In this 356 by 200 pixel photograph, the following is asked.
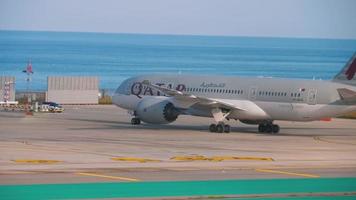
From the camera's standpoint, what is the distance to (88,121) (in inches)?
2100

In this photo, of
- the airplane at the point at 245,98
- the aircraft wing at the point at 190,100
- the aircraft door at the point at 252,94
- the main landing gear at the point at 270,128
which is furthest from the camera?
the main landing gear at the point at 270,128

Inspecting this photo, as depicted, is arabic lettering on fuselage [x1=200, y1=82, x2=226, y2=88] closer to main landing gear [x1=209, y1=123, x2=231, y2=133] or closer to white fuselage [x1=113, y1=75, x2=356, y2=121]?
white fuselage [x1=113, y1=75, x2=356, y2=121]

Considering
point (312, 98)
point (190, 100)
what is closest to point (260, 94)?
point (312, 98)

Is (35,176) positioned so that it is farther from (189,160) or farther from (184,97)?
(184,97)

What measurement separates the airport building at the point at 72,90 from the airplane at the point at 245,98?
22.6 m

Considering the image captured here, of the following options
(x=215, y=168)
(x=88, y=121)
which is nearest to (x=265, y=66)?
(x=88, y=121)

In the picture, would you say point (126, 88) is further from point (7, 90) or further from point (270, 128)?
point (7, 90)

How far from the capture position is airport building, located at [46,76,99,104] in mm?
71562

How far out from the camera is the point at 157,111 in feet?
153

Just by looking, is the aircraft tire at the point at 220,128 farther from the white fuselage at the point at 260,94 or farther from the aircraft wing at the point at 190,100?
the white fuselage at the point at 260,94

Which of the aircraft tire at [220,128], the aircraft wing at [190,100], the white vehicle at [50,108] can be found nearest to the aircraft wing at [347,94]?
the aircraft wing at [190,100]

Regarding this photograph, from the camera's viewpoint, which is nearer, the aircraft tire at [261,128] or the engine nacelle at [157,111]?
the engine nacelle at [157,111]

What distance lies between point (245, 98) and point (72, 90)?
29.1 meters

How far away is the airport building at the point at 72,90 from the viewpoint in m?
71.6
